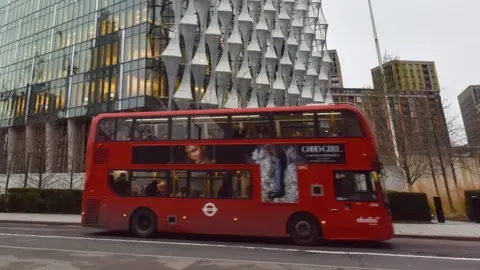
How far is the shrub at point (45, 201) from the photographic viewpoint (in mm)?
20844

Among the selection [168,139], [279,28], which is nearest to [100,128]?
[168,139]

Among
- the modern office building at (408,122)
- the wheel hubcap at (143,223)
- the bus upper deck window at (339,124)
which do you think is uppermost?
the modern office building at (408,122)

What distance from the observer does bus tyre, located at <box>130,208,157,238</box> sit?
1148 centimetres

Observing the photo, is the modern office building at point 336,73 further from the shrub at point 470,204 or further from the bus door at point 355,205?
the bus door at point 355,205

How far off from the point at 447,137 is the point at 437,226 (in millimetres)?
9054

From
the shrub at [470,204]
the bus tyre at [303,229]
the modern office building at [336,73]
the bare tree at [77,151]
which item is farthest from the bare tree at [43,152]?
the modern office building at [336,73]

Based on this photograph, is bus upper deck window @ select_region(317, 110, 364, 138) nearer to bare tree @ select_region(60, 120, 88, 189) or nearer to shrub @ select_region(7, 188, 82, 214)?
shrub @ select_region(7, 188, 82, 214)

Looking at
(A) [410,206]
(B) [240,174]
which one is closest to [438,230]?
(A) [410,206]

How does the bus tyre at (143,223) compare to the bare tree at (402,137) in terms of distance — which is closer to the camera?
the bus tyre at (143,223)

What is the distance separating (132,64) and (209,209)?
2851cm

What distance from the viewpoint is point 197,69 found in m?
33.8

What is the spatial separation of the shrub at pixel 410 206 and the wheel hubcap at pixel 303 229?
25.5ft

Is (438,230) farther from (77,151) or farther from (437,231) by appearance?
(77,151)

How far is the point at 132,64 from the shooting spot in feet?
115
